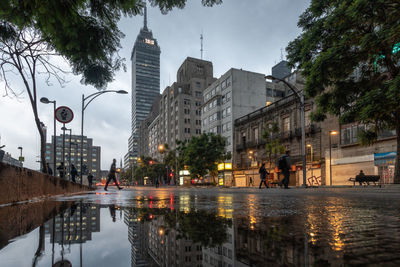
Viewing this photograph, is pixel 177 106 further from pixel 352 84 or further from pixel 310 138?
pixel 352 84

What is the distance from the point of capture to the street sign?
12.5 meters

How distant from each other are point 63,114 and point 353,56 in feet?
45.1

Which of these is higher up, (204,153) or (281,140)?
(281,140)

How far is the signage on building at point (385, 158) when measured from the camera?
27.5 meters

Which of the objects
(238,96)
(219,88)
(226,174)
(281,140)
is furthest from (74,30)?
(219,88)

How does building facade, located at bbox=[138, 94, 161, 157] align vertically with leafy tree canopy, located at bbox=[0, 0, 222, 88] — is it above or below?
above

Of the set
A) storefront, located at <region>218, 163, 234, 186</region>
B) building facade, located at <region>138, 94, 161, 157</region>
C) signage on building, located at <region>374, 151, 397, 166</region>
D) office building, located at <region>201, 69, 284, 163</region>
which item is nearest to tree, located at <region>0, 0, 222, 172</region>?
signage on building, located at <region>374, 151, 397, 166</region>

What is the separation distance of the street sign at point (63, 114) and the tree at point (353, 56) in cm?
1184

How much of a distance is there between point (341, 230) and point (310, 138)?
123 feet

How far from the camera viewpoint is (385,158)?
28.1 m

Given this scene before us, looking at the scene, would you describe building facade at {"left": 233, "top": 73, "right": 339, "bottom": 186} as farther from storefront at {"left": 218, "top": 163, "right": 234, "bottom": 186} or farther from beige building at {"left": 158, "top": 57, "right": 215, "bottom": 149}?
beige building at {"left": 158, "top": 57, "right": 215, "bottom": 149}

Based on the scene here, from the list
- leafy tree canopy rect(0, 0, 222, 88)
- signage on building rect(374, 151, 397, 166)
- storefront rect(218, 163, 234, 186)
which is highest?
leafy tree canopy rect(0, 0, 222, 88)

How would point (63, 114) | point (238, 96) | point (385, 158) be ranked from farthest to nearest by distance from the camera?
point (238, 96), point (385, 158), point (63, 114)

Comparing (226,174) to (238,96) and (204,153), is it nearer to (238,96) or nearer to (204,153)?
(204,153)
